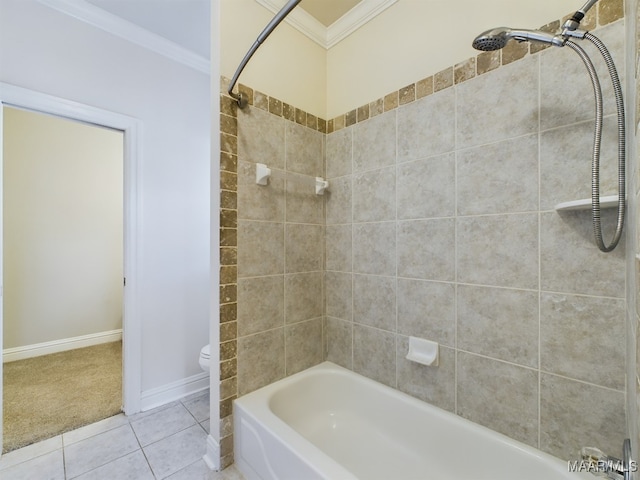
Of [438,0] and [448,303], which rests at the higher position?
[438,0]

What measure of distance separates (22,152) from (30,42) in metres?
1.73

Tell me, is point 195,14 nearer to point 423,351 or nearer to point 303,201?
point 303,201

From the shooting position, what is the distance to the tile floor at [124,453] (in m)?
1.36

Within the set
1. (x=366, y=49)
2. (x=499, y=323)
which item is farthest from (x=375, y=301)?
(x=366, y=49)

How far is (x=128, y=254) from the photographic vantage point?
1875mm

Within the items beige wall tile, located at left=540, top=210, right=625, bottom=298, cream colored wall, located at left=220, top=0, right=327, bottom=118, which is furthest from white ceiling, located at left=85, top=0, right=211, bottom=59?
beige wall tile, located at left=540, top=210, right=625, bottom=298

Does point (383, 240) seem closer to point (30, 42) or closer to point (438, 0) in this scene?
point (438, 0)

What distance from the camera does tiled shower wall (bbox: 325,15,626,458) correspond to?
94 cm

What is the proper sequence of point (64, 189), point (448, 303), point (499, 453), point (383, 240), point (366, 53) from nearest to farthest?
1. point (499, 453)
2. point (448, 303)
3. point (383, 240)
4. point (366, 53)
5. point (64, 189)

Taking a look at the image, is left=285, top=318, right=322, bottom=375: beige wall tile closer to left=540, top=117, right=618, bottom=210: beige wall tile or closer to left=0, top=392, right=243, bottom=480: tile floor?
left=0, top=392, right=243, bottom=480: tile floor

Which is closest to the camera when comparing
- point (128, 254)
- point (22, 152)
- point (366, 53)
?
point (366, 53)

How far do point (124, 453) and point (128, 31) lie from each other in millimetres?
2644

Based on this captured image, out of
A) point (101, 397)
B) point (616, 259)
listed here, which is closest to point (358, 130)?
point (616, 259)

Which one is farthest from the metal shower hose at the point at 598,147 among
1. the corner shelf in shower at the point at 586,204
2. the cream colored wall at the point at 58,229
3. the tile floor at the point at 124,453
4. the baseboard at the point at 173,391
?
the cream colored wall at the point at 58,229
